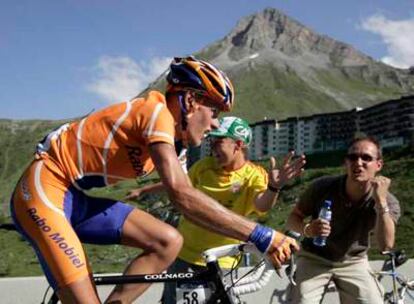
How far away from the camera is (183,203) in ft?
10.5

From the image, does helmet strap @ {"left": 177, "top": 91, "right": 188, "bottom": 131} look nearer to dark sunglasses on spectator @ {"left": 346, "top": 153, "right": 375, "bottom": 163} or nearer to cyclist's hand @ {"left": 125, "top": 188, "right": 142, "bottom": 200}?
dark sunglasses on spectator @ {"left": 346, "top": 153, "right": 375, "bottom": 163}

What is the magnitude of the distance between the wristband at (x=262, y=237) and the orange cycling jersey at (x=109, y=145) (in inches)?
26.4

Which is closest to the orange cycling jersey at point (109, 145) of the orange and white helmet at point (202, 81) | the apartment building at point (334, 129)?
the orange and white helmet at point (202, 81)

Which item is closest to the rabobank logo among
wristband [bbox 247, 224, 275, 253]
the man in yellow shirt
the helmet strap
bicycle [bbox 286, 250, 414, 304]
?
the helmet strap

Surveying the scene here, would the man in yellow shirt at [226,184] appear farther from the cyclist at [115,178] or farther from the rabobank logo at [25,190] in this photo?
the rabobank logo at [25,190]

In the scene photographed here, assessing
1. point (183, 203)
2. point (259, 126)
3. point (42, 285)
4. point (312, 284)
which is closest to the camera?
point (183, 203)

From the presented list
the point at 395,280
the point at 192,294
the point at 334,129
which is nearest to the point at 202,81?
the point at 192,294

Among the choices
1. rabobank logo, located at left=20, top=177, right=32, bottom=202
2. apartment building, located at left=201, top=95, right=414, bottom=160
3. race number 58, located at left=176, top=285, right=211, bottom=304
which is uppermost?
apartment building, located at left=201, top=95, right=414, bottom=160

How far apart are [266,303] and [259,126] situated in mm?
164091

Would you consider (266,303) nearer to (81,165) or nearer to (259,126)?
(81,165)

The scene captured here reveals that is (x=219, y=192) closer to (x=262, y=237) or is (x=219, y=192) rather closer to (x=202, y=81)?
(x=202, y=81)

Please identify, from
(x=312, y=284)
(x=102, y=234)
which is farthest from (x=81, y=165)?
(x=312, y=284)

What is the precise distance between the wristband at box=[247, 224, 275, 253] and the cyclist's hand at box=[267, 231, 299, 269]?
0.06 feet

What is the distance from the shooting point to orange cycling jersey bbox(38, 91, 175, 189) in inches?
134
